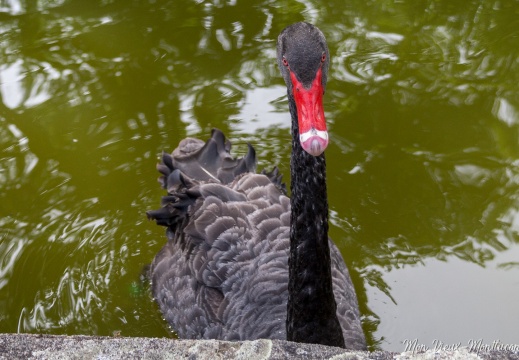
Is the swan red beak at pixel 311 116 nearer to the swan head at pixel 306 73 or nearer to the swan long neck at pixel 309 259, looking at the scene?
the swan head at pixel 306 73

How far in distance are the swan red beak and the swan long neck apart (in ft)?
0.73

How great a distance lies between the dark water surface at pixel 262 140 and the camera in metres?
4.37

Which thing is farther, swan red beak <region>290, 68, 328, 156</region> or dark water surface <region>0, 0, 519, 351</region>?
dark water surface <region>0, 0, 519, 351</region>

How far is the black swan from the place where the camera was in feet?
9.51

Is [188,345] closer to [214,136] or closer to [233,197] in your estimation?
[233,197]

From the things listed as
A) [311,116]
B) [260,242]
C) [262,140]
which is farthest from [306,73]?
[262,140]

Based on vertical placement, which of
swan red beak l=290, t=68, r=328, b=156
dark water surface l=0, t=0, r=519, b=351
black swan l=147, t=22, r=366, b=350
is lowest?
dark water surface l=0, t=0, r=519, b=351

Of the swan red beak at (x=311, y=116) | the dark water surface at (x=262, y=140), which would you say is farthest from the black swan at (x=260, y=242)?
the dark water surface at (x=262, y=140)

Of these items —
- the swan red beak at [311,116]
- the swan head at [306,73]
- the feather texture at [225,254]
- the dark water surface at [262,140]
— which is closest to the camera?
the swan red beak at [311,116]

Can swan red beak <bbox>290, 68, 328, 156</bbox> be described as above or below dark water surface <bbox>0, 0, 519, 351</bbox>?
above

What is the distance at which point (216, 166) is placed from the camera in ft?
15.0

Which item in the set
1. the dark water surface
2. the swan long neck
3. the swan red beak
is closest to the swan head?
the swan red beak

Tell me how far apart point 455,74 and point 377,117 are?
32.9 inches

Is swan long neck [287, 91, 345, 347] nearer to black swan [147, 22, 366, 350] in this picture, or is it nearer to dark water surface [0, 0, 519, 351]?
black swan [147, 22, 366, 350]
